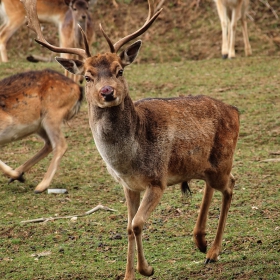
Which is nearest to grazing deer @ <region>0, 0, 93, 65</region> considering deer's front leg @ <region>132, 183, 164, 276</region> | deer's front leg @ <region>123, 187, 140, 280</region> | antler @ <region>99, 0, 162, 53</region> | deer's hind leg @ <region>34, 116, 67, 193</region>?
deer's hind leg @ <region>34, 116, 67, 193</region>

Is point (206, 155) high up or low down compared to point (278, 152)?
up

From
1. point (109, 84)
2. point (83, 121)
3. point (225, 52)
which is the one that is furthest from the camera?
point (225, 52)

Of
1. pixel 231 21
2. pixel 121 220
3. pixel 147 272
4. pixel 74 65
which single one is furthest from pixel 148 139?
pixel 231 21

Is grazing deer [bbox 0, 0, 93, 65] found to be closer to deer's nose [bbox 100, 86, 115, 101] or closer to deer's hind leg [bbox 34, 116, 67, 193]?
deer's hind leg [bbox 34, 116, 67, 193]

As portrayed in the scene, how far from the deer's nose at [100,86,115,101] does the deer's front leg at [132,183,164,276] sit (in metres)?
0.78

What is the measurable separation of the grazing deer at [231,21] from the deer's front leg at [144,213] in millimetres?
9053

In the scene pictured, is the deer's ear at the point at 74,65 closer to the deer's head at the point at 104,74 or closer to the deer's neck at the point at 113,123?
the deer's head at the point at 104,74

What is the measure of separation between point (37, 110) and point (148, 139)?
11.6 feet

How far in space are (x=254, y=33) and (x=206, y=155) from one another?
1022cm

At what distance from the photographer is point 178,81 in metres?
13.1

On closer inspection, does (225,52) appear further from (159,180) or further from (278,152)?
(159,180)

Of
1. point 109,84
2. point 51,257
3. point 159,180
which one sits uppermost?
point 109,84

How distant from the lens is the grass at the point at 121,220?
6.50m

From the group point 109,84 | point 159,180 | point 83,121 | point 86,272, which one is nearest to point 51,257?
point 86,272
